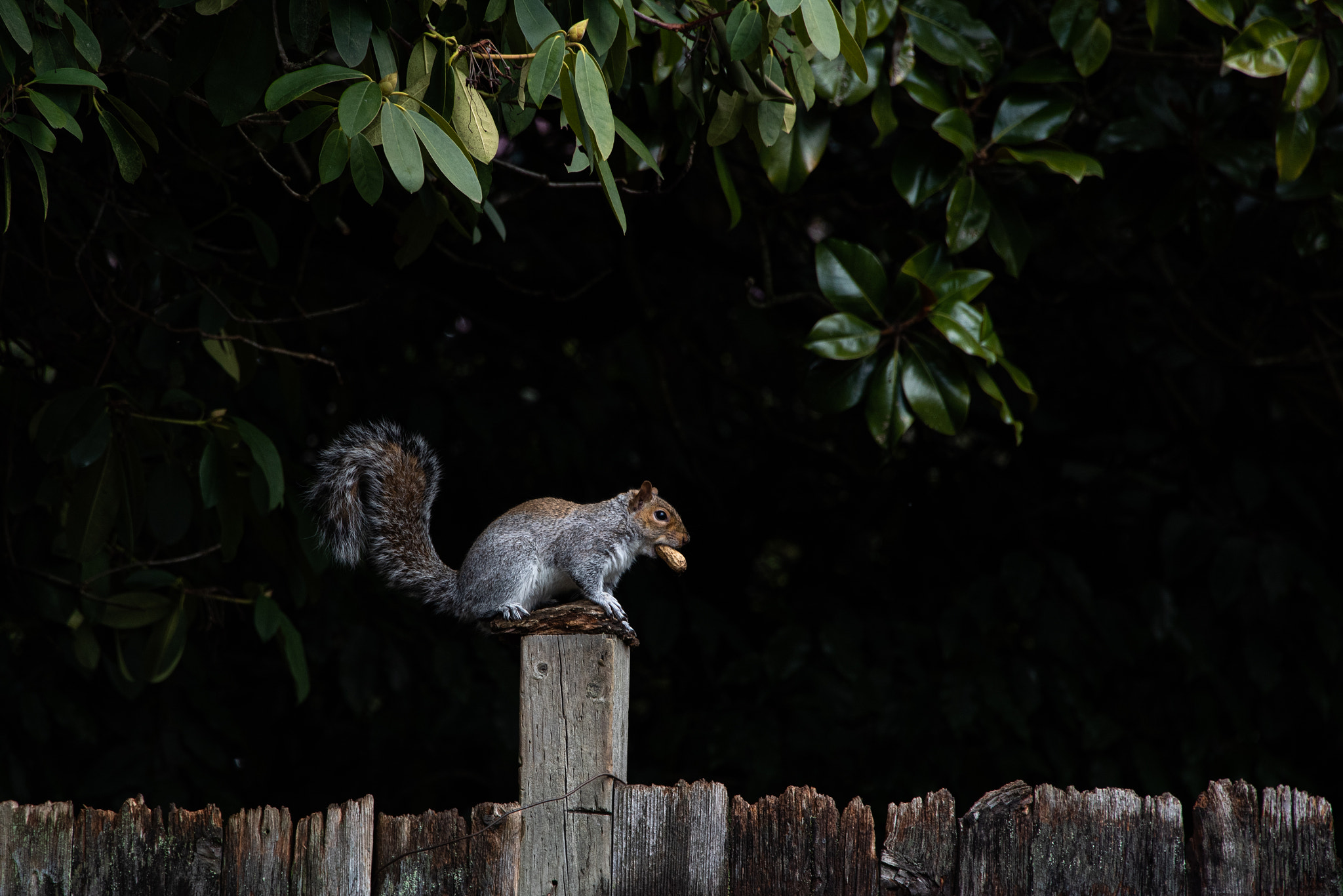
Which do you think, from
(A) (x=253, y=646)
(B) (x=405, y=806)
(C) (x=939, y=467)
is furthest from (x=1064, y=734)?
(A) (x=253, y=646)

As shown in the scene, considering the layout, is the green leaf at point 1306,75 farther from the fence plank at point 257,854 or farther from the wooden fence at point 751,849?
the fence plank at point 257,854

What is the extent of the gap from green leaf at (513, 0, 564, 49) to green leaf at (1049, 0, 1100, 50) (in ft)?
3.54

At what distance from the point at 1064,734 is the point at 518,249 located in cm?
185

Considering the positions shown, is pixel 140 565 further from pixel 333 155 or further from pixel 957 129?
pixel 957 129

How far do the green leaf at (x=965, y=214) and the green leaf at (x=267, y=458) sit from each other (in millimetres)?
1131

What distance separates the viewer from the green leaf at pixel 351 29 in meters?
1.22

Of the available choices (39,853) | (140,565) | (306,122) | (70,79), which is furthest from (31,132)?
(140,565)

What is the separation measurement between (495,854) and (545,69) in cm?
84

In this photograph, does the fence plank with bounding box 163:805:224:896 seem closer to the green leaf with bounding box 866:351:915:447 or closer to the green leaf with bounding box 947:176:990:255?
the green leaf with bounding box 866:351:915:447

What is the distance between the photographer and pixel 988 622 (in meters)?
2.81

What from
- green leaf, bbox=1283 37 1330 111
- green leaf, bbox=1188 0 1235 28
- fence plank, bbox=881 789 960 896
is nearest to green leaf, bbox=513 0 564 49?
fence plank, bbox=881 789 960 896

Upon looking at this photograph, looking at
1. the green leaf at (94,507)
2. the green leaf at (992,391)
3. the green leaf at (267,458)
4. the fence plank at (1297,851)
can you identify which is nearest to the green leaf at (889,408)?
the green leaf at (992,391)

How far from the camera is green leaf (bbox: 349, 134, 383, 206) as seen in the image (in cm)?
118

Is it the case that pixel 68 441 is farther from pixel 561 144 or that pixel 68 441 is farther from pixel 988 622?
pixel 988 622
